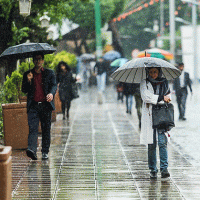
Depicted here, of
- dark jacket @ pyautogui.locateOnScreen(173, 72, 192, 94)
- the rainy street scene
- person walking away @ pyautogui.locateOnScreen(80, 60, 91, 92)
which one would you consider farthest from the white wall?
dark jacket @ pyautogui.locateOnScreen(173, 72, 192, 94)

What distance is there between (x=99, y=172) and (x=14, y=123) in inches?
100

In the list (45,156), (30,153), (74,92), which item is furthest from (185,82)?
(30,153)

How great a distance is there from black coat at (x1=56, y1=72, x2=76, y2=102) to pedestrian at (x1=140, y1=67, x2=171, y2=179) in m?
8.13

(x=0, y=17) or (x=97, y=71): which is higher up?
(x=0, y=17)

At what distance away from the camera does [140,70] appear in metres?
7.88

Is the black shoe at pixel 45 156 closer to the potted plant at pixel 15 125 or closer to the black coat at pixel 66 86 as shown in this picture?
the potted plant at pixel 15 125

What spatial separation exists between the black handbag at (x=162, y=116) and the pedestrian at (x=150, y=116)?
68mm

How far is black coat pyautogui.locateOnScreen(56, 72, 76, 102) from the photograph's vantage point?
15.4 m

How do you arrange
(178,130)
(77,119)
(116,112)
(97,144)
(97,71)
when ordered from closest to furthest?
(97,144) → (178,130) → (77,119) → (116,112) → (97,71)

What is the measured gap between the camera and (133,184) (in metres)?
6.99

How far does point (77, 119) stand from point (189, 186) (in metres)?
9.41

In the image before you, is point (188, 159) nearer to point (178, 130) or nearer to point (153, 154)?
point (153, 154)

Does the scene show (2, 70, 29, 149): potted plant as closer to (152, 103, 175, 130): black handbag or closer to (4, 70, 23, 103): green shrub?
(4, 70, 23, 103): green shrub

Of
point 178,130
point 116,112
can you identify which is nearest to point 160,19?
point 116,112
